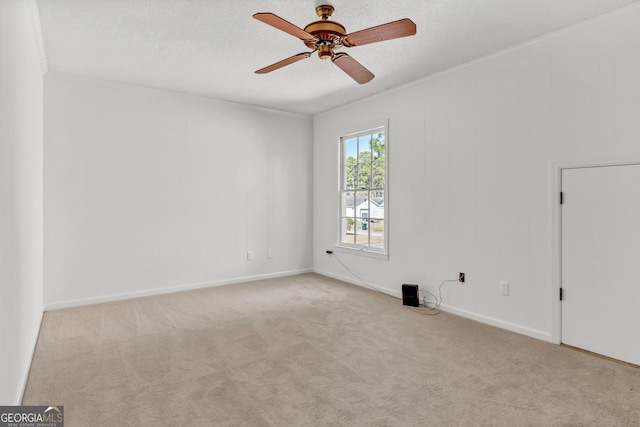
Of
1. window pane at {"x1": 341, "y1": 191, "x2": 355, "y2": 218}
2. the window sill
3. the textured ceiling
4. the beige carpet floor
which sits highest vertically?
the textured ceiling

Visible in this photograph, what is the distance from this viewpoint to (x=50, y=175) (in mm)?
4047

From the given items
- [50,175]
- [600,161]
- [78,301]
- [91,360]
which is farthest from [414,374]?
[50,175]

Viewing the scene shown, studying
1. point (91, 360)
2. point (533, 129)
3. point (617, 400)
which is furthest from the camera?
point (533, 129)

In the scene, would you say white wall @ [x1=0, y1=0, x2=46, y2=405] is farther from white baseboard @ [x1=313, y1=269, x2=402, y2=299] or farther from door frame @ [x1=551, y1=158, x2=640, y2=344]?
door frame @ [x1=551, y1=158, x2=640, y2=344]

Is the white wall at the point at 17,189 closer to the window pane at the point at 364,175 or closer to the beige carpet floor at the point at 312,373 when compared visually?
the beige carpet floor at the point at 312,373

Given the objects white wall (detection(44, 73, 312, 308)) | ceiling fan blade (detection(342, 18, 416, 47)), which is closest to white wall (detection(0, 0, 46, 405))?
white wall (detection(44, 73, 312, 308))

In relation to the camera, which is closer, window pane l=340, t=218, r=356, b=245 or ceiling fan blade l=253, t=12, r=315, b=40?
ceiling fan blade l=253, t=12, r=315, b=40

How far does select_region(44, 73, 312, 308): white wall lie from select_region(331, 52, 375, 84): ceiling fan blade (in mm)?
2795

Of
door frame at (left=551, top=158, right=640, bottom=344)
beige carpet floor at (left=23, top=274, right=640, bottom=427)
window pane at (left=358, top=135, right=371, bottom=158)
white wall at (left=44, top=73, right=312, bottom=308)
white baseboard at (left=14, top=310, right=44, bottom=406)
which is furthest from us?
window pane at (left=358, top=135, right=371, bottom=158)

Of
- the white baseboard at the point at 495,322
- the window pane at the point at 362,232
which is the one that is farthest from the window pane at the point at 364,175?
the white baseboard at the point at 495,322

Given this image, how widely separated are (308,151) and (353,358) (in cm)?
407

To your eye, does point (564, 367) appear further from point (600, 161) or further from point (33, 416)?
point (33, 416)

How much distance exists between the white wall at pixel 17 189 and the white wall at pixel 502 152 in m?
3.75

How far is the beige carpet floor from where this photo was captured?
83.0 inches
